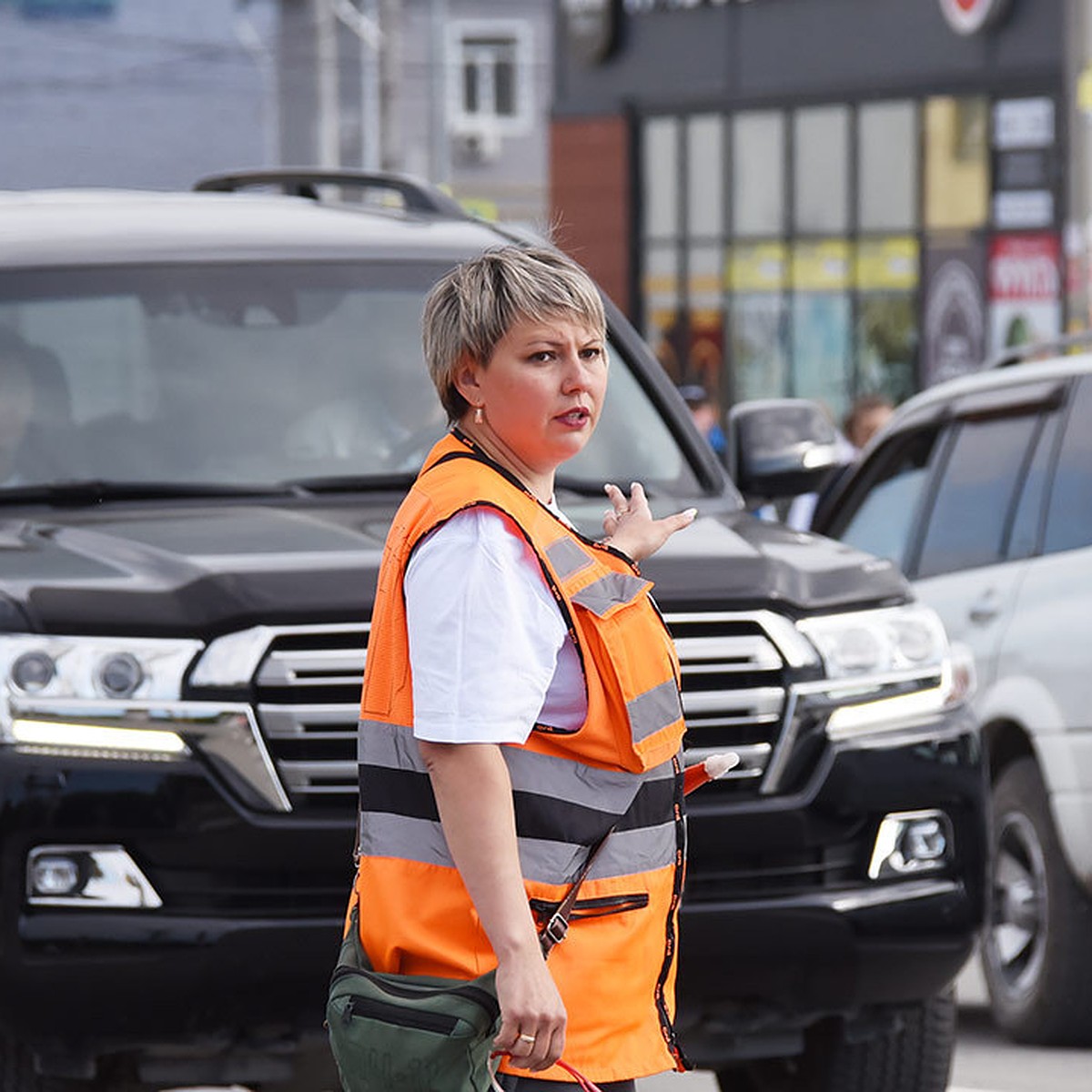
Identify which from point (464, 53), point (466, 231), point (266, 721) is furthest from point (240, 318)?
point (464, 53)

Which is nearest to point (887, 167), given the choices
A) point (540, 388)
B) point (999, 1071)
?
point (999, 1071)

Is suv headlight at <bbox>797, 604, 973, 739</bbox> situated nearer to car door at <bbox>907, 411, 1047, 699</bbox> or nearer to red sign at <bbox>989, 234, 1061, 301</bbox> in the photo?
car door at <bbox>907, 411, 1047, 699</bbox>

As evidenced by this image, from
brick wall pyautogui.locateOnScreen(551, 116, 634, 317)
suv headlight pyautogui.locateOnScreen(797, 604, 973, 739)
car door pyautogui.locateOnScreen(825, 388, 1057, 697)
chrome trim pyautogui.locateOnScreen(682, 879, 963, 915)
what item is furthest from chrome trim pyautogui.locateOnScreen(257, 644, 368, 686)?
brick wall pyautogui.locateOnScreen(551, 116, 634, 317)

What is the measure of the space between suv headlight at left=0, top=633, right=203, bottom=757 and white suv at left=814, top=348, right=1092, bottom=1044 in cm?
287

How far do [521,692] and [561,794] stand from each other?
0.17 metres

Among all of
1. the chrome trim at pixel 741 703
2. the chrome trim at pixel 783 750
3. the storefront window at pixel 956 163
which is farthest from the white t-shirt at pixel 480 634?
the storefront window at pixel 956 163

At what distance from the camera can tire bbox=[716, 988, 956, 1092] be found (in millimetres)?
5785

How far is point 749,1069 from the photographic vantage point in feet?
20.6

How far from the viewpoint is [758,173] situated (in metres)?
32.2

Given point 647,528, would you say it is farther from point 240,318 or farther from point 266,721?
point 240,318

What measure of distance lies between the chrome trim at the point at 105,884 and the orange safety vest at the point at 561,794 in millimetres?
1627

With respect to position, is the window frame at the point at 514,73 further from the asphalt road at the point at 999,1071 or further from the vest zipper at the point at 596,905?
the vest zipper at the point at 596,905

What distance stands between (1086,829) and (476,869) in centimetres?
418

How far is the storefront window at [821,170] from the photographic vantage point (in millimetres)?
31094
